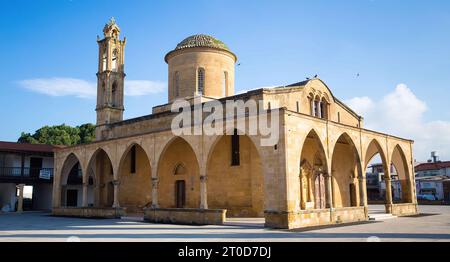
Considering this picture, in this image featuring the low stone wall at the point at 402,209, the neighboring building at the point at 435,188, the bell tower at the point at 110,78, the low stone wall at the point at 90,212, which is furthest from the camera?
the neighboring building at the point at 435,188

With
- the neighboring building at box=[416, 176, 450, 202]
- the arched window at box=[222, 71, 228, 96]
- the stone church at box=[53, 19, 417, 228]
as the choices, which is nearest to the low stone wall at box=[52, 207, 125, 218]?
the stone church at box=[53, 19, 417, 228]

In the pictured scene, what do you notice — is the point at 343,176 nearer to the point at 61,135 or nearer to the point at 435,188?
the point at 435,188

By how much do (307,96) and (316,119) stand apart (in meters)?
3.71

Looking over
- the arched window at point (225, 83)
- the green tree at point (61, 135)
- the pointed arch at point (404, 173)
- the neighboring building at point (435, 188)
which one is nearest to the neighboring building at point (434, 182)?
the neighboring building at point (435, 188)

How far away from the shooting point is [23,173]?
29266 millimetres

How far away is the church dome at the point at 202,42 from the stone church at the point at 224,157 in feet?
0.21

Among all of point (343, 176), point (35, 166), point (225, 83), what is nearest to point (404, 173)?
point (343, 176)

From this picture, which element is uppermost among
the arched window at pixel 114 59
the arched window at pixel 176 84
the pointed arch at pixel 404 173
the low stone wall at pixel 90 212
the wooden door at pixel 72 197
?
the arched window at pixel 114 59

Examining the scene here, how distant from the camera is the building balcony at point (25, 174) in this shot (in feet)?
93.4

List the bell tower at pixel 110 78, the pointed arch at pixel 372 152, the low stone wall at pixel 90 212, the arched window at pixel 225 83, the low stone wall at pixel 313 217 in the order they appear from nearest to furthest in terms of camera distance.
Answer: the low stone wall at pixel 313 217, the low stone wall at pixel 90 212, the pointed arch at pixel 372 152, the arched window at pixel 225 83, the bell tower at pixel 110 78

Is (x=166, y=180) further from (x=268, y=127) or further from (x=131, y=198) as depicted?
(x=268, y=127)

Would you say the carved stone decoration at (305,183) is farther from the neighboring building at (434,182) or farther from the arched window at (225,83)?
the neighboring building at (434,182)

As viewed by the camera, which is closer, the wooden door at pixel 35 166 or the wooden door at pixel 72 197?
the wooden door at pixel 35 166

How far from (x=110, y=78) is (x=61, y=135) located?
1148 inches
